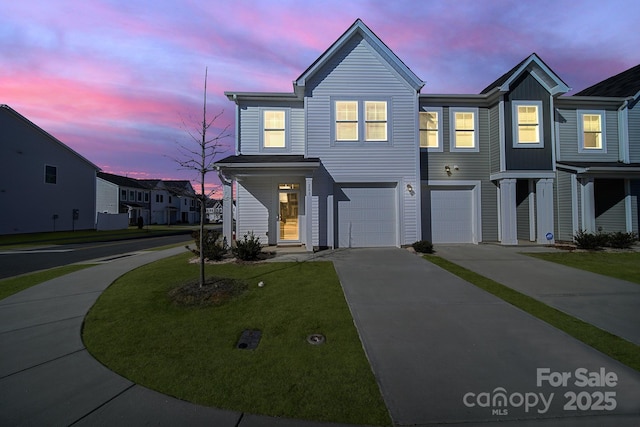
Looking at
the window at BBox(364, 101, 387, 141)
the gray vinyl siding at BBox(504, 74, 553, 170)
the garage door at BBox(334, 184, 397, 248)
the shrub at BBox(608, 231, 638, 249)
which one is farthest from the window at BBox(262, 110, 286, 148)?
the shrub at BBox(608, 231, 638, 249)

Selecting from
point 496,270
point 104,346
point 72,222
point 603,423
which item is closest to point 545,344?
point 603,423

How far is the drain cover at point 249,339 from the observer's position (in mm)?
4133

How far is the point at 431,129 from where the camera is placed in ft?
44.0

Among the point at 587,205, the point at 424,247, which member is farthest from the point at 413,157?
the point at 587,205

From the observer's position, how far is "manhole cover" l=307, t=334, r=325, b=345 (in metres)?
4.21

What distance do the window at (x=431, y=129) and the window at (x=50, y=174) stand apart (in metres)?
31.2

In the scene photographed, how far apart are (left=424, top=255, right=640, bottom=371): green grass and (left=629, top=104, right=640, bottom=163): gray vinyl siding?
42.5ft

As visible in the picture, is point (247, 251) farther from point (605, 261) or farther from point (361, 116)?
point (605, 261)

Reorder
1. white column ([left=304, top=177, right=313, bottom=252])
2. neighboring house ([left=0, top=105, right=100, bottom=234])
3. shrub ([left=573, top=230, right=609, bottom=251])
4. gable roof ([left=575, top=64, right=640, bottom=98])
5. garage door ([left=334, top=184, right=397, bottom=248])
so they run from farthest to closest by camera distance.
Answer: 1. neighboring house ([left=0, top=105, right=100, bottom=234])
2. gable roof ([left=575, top=64, right=640, bottom=98])
3. garage door ([left=334, top=184, right=397, bottom=248])
4. shrub ([left=573, top=230, right=609, bottom=251])
5. white column ([left=304, top=177, right=313, bottom=252])

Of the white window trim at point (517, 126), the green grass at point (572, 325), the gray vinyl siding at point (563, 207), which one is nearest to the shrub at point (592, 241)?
the gray vinyl siding at point (563, 207)

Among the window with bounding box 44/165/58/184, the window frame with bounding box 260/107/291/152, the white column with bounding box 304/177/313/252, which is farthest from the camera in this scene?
the window with bounding box 44/165/58/184

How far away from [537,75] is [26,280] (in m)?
19.5

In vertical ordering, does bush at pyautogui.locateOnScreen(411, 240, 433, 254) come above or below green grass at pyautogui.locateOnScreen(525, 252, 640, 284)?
above

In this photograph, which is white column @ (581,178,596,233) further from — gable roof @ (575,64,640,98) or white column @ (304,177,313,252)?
white column @ (304,177,313,252)
